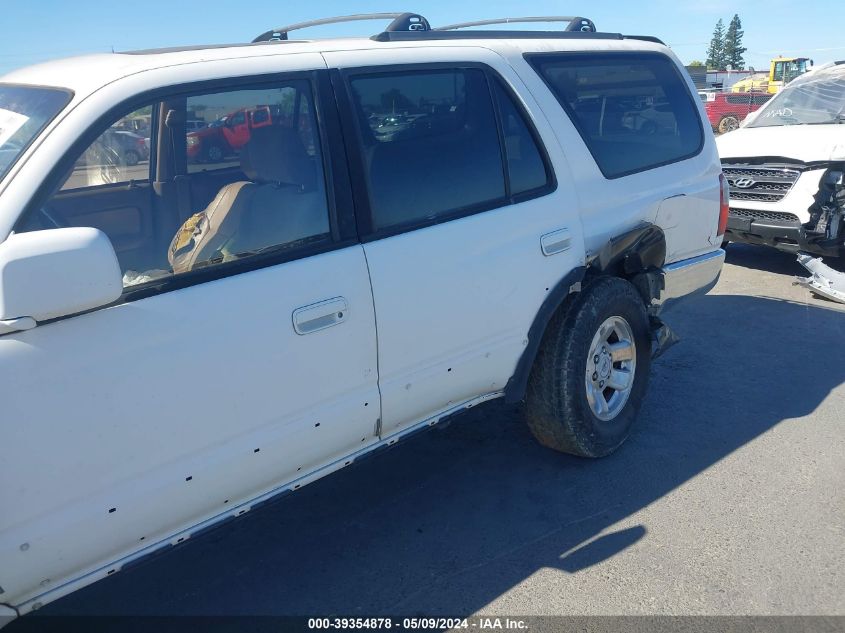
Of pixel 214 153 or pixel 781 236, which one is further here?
pixel 781 236

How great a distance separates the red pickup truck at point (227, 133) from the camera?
268 cm

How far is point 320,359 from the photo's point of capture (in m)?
2.59

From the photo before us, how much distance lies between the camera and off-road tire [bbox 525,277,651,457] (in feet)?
11.6

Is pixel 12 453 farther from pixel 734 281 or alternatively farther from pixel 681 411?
pixel 734 281

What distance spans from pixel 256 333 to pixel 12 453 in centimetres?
77

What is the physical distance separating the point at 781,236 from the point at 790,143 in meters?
1.05

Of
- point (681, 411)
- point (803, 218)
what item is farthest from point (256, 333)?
point (803, 218)

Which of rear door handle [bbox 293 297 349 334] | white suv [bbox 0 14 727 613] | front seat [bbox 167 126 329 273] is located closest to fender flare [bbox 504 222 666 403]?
white suv [bbox 0 14 727 613]

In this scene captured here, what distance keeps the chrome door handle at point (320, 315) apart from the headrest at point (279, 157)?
45 centimetres

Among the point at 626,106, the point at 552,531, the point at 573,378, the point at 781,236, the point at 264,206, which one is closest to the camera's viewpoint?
the point at 264,206

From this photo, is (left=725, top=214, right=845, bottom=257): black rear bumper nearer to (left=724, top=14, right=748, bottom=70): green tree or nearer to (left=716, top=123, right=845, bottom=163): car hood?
(left=716, top=123, right=845, bottom=163): car hood

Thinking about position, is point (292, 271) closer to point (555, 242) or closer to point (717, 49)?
point (555, 242)

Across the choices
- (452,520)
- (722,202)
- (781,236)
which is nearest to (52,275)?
(452,520)

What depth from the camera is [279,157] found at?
2705 millimetres
